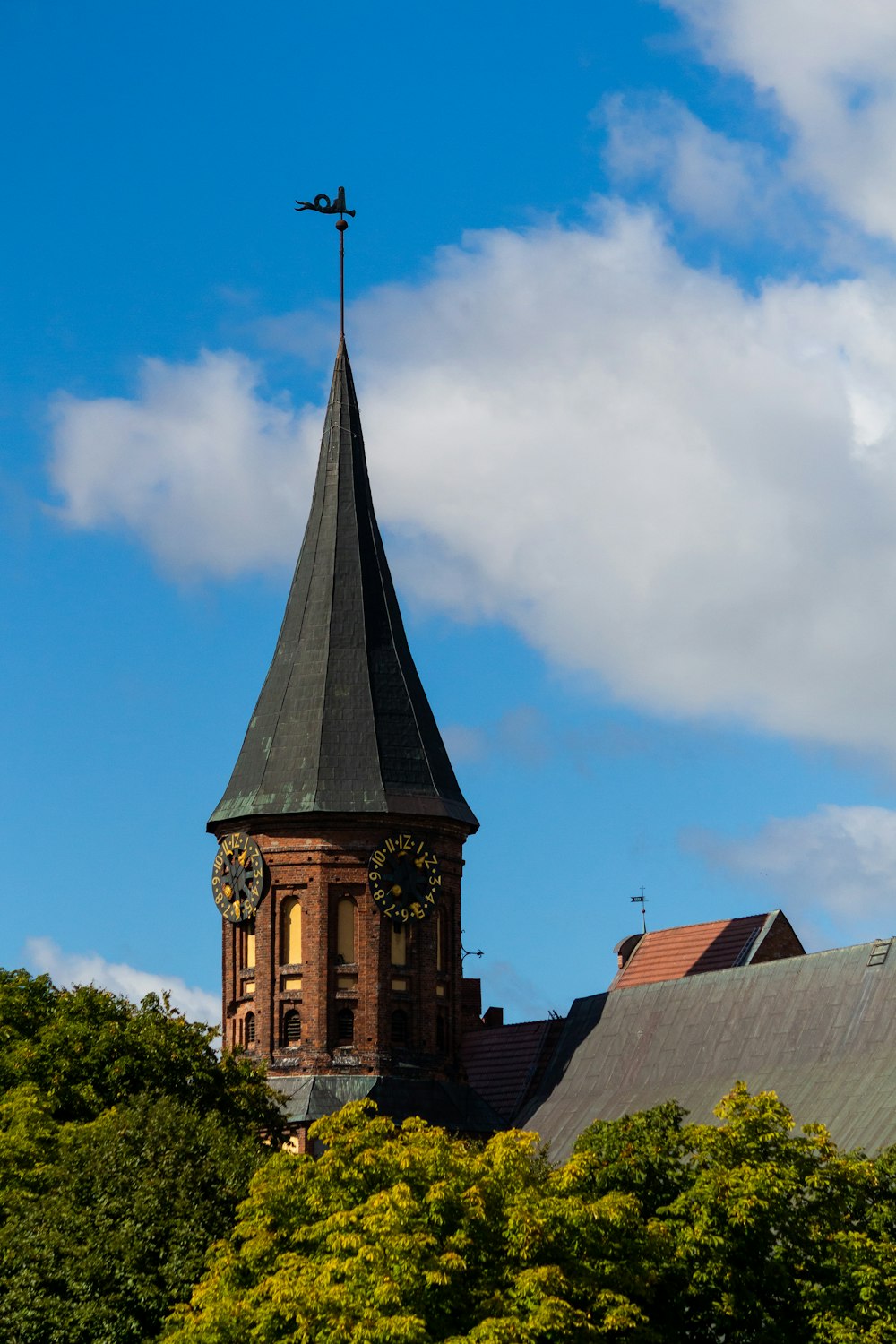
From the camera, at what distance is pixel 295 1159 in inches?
1876

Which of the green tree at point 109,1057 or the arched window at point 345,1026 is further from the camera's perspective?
the arched window at point 345,1026

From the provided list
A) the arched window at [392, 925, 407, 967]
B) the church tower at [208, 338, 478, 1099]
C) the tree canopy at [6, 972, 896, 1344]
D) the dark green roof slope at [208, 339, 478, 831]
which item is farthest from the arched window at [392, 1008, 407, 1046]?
the tree canopy at [6, 972, 896, 1344]

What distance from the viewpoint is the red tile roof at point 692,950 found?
7656 cm

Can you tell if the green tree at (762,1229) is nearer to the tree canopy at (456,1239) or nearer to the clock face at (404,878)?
the tree canopy at (456,1239)

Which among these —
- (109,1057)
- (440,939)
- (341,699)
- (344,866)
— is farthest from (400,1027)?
(109,1057)

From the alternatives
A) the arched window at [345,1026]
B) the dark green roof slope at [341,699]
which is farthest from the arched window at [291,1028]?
the dark green roof slope at [341,699]

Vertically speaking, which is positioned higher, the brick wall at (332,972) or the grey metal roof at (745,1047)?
the brick wall at (332,972)

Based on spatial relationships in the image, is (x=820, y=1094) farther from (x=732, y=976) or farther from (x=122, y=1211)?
(x=122, y=1211)

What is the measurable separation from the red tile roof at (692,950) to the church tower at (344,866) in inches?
283

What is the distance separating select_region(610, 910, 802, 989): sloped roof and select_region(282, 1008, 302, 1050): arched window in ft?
34.0

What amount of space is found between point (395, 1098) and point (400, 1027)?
226cm

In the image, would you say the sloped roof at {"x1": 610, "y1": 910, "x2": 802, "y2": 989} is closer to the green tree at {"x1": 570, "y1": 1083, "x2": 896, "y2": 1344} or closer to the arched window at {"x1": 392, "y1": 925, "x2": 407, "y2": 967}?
the arched window at {"x1": 392, "y1": 925, "x2": 407, "y2": 967}

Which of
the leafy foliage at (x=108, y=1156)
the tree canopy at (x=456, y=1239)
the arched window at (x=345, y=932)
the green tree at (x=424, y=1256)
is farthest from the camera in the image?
the arched window at (x=345, y=932)

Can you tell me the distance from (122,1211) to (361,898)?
69.9 ft
